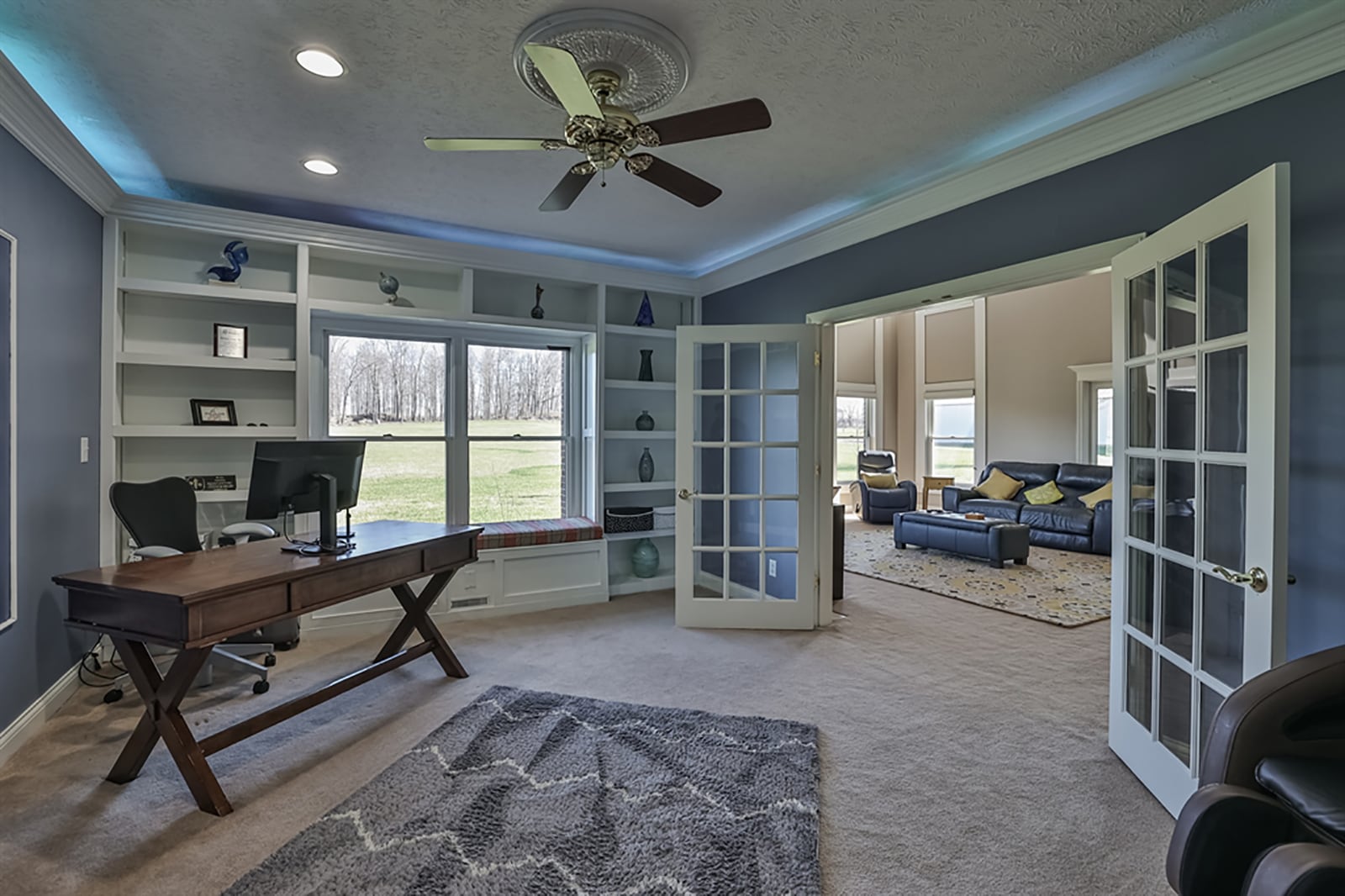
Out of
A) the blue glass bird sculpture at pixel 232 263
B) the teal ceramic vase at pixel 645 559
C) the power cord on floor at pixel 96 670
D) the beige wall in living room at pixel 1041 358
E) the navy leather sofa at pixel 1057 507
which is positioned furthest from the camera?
the beige wall in living room at pixel 1041 358

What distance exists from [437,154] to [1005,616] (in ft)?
14.6

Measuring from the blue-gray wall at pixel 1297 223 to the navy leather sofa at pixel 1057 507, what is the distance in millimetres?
4732

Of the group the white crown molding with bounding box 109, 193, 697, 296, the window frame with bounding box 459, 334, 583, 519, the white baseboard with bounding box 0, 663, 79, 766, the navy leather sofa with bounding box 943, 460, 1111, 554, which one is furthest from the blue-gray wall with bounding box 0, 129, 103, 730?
the navy leather sofa with bounding box 943, 460, 1111, 554

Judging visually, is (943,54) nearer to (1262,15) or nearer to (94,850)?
(1262,15)

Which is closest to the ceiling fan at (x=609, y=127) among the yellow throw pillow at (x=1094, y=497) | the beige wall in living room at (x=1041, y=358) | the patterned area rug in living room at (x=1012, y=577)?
the patterned area rug in living room at (x=1012, y=577)

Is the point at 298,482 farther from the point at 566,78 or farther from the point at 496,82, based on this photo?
the point at 566,78

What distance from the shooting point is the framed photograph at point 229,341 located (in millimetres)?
3778

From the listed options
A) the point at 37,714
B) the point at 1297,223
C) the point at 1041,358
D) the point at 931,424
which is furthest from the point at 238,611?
the point at 931,424

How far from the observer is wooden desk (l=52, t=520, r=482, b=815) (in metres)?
1.98

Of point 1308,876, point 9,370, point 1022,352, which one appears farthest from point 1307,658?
point 1022,352

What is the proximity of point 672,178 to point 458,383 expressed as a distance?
8.93ft

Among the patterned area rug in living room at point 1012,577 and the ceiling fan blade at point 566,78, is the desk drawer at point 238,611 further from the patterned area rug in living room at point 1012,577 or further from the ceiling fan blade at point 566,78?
the patterned area rug in living room at point 1012,577

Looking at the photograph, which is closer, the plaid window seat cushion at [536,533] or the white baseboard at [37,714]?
the white baseboard at [37,714]

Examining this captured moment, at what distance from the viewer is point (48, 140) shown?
8.45 feet
